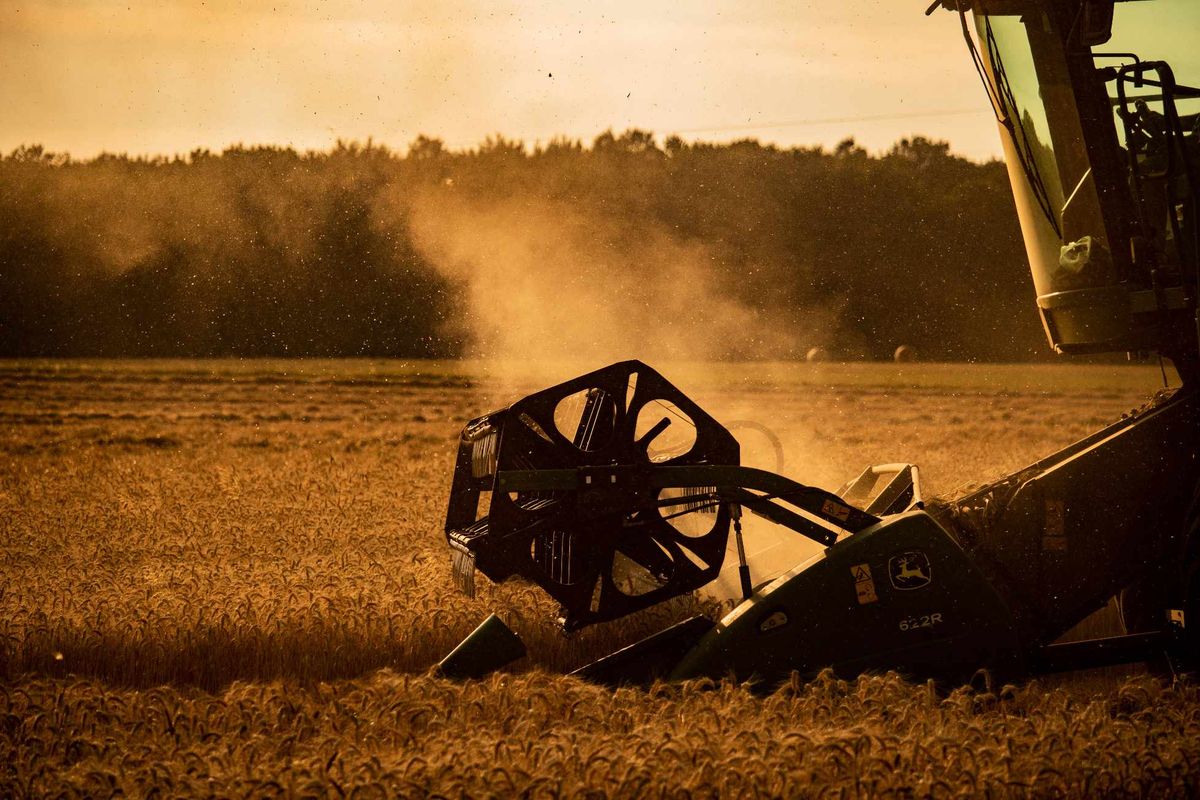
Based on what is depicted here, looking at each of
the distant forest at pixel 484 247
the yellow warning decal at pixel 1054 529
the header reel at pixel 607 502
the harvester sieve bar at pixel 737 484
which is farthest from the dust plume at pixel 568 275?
the yellow warning decal at pixel 1054 529

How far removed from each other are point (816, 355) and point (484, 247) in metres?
26.4

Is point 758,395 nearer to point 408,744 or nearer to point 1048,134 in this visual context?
point 1048,134

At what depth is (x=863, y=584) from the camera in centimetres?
533

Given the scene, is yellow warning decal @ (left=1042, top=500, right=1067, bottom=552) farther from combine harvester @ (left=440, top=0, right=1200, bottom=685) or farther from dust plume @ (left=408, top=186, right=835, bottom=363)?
dust plume @ (left=408, top=186, right=835, bottom=363)

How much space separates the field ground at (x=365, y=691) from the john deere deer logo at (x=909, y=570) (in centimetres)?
46

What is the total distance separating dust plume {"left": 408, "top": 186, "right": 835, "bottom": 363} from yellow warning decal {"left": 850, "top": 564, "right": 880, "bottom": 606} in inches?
488

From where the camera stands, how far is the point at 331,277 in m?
36.2

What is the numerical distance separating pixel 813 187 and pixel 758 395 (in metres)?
21.9

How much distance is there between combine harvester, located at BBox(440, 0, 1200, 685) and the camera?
211 inches

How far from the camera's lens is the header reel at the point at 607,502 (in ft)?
18.4

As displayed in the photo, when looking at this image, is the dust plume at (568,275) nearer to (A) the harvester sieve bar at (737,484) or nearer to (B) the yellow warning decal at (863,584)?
(A) the harvester sieve bar at (737,484)

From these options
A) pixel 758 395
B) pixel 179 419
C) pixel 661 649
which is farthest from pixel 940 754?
pixel 758 395

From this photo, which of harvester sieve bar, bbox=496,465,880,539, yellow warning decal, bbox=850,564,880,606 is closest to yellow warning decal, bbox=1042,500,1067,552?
harvester sieve bar, bbox=496,465,880,539

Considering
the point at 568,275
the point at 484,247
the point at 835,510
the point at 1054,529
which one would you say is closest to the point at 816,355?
the point at 568,275
